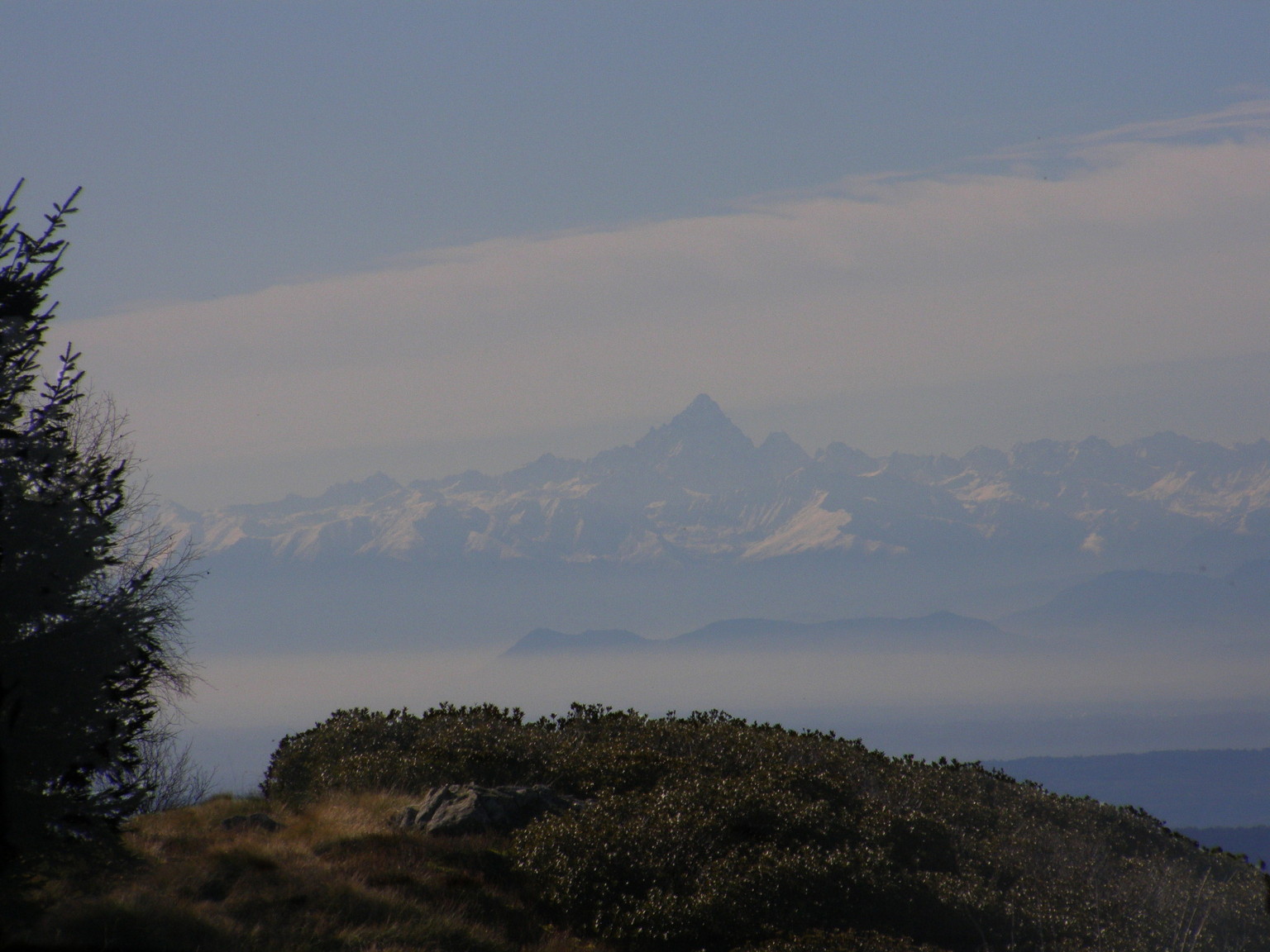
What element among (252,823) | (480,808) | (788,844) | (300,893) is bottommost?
(300,893)

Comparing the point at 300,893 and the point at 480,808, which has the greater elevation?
the point at 480,808

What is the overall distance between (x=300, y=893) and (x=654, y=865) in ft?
17.8

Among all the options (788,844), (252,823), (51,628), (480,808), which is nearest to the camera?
(51,628)

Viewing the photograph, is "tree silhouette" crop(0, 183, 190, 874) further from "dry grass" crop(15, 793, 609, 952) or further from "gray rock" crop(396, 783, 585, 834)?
"gray rock" crop(396, 783, 585, 834)

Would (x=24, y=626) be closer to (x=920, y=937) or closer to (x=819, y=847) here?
(x=819, y=847)

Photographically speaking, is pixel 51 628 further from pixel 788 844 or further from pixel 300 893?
pixel 788 844

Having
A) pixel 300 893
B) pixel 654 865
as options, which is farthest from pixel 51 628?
pixel 654 865

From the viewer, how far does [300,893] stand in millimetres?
15797

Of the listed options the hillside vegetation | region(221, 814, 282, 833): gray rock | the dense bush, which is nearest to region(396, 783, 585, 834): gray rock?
the hillside vegetation

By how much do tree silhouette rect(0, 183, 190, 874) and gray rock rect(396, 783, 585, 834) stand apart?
5.07 meters

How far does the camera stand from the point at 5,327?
15.7m

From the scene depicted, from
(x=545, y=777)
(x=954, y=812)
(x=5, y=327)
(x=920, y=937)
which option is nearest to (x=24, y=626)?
(x=5, y=327)

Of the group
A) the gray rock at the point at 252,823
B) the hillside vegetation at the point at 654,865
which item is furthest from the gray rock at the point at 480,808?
the gray rock at the point at 252,823

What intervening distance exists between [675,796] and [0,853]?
10.6 m
